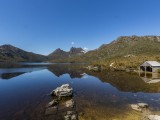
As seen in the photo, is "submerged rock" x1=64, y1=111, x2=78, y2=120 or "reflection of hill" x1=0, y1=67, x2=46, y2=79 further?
"reflection of hill" x1=0, y1=67, x2=46, y2=79

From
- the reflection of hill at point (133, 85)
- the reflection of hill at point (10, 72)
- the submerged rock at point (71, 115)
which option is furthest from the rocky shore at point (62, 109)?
the reflection of hill at point (10, 72)

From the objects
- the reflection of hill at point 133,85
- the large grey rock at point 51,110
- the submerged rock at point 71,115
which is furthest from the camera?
the reflection of hill at point 133,85

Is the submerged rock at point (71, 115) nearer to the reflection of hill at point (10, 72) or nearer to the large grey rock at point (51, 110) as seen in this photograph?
the large grey rock at point (51, 110)

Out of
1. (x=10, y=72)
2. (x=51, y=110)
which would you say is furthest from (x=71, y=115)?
(x=10, y=72)

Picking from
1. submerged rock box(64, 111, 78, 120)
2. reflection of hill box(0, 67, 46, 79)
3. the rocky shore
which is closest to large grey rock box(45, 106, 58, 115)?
the rocky shore

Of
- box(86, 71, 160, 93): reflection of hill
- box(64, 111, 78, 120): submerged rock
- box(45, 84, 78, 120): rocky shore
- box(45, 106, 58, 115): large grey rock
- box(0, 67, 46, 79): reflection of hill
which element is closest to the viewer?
box(64, 111, 78, 120): submerged rock

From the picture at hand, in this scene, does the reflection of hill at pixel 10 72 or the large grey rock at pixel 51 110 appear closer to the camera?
the large grey rock at pixel 51 110

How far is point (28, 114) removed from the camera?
2508 cm

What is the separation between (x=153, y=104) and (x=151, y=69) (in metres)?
54.7

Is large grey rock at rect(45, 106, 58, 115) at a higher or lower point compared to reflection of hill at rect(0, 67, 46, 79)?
lower

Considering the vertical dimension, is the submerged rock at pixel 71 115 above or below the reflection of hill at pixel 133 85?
below

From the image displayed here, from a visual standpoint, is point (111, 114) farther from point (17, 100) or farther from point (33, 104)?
point (17, 100)

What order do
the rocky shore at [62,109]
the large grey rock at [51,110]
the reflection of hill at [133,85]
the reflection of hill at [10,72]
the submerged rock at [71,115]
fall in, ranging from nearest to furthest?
the submerged rock at [71,115]
the rocky shore at [62,109]
the large grey rock at [51,110]
the reflection of hill at [133,85]
the reflection of hill at [10,72]

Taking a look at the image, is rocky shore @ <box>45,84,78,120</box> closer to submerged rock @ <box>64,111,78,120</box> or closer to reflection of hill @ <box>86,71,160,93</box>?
submerged rock @ <box>64,111,78,120</box>
